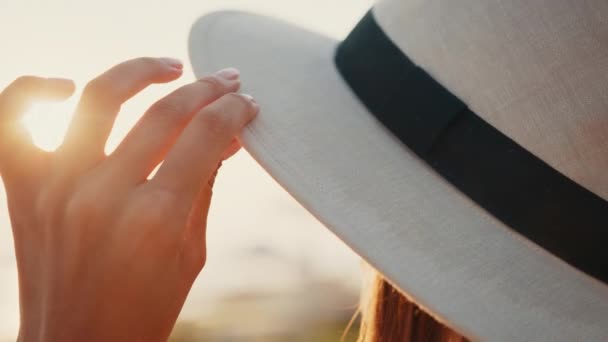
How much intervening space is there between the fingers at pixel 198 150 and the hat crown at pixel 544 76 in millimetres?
374

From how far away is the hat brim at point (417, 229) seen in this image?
1095 millimetres

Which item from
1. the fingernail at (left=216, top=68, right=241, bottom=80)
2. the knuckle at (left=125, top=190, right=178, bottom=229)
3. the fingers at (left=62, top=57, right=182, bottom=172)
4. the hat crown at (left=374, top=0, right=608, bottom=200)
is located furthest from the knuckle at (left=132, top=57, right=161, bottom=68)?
the hat crown at (left=374, top=0, right=608, bottom=200)

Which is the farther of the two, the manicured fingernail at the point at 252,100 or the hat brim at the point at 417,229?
the manicured fingernail at the point at 252,100

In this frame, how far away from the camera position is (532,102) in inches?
45.2

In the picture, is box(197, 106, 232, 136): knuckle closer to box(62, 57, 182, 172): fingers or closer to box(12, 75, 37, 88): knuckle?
box(62, 57, 182, 172): fingers

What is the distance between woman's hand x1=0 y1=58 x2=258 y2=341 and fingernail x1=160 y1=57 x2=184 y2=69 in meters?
0.06

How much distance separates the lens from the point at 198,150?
1.14m

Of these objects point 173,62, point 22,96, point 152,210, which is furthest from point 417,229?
point 22,96

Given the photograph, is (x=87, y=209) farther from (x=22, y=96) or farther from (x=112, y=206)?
(x=22, y=96)

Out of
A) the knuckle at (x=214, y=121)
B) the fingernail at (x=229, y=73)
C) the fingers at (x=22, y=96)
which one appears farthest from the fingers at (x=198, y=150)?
the fingers at (x=22, y=96)

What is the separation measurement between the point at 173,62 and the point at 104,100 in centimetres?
16

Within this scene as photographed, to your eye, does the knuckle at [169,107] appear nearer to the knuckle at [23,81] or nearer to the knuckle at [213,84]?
the knuckle at [213,84]

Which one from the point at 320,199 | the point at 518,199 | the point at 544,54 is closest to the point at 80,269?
the point at 320,199

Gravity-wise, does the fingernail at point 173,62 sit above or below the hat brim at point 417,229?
below
